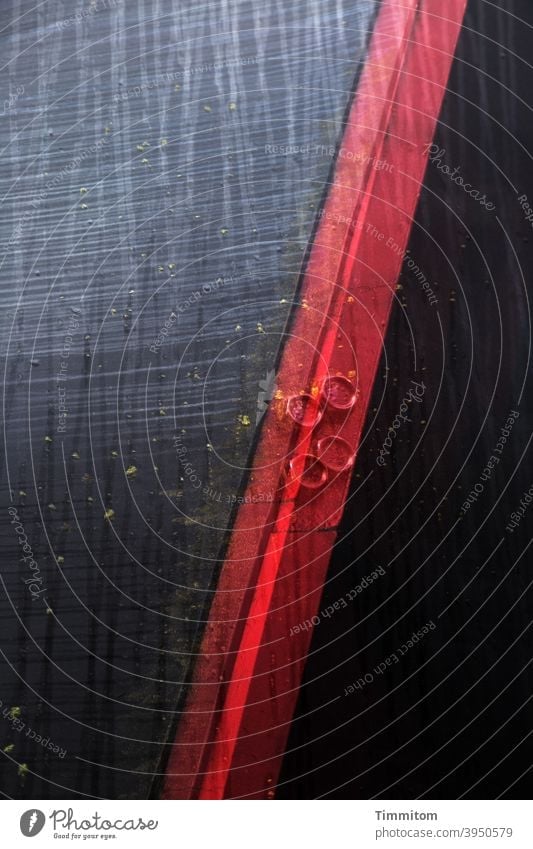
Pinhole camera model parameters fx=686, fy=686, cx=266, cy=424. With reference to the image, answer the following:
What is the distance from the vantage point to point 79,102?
0.74 meters

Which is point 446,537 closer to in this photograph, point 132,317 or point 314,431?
point 314,431

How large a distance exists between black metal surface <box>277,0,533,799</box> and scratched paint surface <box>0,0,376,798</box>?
0.13m

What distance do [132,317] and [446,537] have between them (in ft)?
1.28

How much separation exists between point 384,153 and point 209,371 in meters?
0.30

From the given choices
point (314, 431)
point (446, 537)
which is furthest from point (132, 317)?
point (446, 537)

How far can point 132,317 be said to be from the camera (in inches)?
28.0

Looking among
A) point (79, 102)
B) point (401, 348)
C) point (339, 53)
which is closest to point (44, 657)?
point (401, 348)

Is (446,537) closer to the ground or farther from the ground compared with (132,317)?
closer to the ground

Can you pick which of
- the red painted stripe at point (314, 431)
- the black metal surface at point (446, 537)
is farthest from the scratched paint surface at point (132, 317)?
the black metal surface at point (446, 537)

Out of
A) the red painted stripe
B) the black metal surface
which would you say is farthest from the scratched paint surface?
the black metal surface

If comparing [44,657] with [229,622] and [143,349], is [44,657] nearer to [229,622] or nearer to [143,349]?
[229,622]

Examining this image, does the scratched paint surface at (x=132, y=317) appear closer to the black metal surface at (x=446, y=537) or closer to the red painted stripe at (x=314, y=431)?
the red painted stripe at (x=314, y=431)

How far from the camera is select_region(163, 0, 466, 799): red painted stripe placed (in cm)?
67
